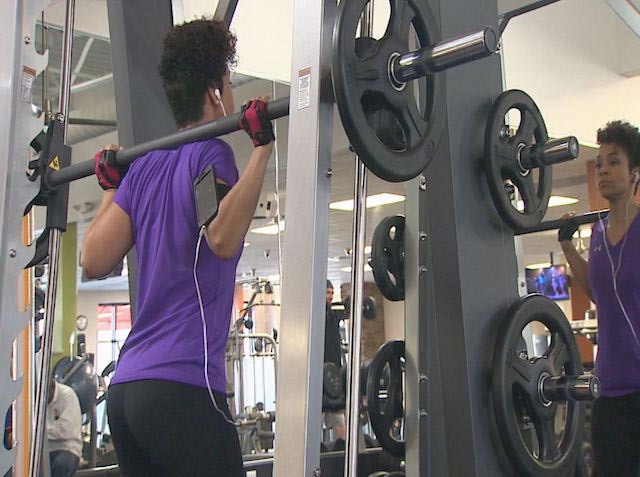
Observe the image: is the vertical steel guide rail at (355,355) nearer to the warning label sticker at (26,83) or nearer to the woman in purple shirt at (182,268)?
the woman in purple shirt at (182,268)

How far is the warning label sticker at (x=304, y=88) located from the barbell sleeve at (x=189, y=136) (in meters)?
0.10

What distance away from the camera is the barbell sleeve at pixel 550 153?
1.80 m

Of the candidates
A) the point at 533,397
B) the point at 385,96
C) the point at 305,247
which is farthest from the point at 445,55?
the point at 533,397

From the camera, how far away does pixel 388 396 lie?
1.89m

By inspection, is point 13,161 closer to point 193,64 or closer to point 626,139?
point 193,64

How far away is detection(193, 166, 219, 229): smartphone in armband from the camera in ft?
4.82

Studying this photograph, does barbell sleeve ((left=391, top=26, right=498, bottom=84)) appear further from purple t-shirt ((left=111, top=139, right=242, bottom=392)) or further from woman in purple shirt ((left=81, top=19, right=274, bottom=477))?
purple t-shirt ((left=111, top=139, right=242, bottom=392))

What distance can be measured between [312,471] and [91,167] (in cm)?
106

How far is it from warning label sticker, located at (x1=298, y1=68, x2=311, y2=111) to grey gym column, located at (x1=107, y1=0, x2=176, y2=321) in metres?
1.43

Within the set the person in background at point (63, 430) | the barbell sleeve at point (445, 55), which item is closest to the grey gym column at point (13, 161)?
the barbell sleeve at point (445, 55)

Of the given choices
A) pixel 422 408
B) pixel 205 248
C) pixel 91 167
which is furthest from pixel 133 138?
pixel 422 408

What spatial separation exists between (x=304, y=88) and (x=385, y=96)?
0.51 feet

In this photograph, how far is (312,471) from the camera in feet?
3.95

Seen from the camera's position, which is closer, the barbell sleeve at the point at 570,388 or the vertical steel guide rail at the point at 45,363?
the barbell sleeve at the point at 570,388
